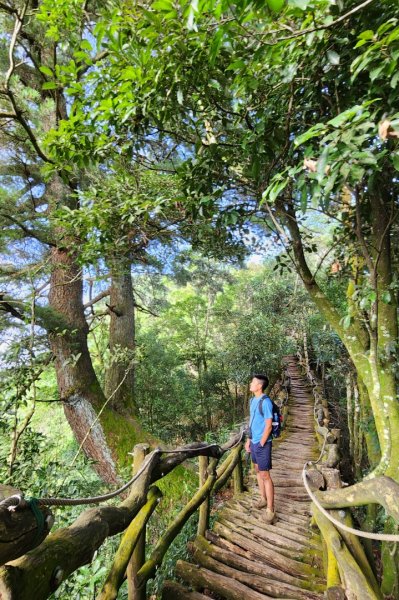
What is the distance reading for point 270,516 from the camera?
11.4ft

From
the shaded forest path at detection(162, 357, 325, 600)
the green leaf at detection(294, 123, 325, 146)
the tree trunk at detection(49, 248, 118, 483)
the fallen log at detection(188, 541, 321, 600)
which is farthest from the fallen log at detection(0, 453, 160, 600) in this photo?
the tree trunk at detection(49, 248, 118, 483)

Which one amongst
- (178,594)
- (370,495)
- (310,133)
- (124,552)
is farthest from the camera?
(178,594)

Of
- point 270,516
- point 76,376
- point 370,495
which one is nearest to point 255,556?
point 270,516

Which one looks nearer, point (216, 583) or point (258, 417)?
point (216, 583)

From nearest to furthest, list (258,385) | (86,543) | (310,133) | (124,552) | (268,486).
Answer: (86,543) → (310,133) → (124,552) → (268,486) → (258,385)

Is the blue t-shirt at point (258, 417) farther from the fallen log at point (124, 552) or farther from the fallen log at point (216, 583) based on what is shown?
the fallen log at point (124, 552)

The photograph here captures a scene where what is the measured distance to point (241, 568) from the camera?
2.69m

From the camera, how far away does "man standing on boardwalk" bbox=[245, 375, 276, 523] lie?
11.2ft

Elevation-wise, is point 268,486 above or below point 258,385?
below

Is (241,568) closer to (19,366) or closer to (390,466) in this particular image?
(390,466)

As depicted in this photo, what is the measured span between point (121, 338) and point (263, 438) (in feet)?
13.8

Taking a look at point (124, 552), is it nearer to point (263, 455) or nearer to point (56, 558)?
point (56, 558)

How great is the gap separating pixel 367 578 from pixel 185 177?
3091 millimetres

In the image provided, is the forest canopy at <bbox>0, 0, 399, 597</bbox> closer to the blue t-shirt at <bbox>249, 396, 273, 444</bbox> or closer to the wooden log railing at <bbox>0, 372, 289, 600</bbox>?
the blue t-shirt at <bbox>249, 396, 273, 444</bbox>
